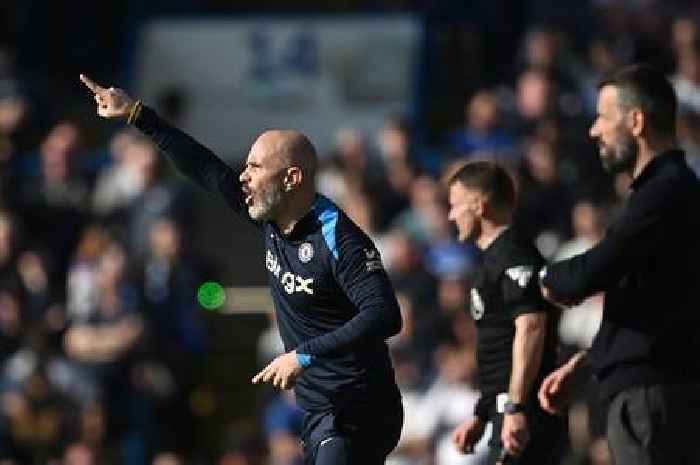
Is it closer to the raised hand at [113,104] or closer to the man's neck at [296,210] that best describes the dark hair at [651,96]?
the man's neck at [296,210]

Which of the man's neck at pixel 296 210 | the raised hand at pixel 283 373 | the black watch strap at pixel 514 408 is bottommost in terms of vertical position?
the black watch strap at pixel 514 408

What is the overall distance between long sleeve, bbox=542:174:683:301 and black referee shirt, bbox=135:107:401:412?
0.75 m

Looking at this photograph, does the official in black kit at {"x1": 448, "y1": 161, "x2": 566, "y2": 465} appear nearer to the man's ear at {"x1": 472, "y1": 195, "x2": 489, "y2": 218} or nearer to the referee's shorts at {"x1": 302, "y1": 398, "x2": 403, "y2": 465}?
the man's ear at {"x1": 472, "y1": 195, "x2": 489, "y2": 218}

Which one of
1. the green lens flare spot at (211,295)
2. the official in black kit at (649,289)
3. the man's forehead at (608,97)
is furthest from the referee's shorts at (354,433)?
the green lens flare spot at (211,295)

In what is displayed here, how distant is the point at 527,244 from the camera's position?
363 inches

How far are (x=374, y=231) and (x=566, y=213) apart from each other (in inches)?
60.9

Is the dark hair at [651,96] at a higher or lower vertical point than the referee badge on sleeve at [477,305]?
higher

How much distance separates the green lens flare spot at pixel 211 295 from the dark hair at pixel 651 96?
7501mm

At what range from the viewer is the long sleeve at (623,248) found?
27.0 feet

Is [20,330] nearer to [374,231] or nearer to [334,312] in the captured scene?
[374,231]

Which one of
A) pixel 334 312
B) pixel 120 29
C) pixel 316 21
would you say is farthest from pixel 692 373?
pixel 120 29

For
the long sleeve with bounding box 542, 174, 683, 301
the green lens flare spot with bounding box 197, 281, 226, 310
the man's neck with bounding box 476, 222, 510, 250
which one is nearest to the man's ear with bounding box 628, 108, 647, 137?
the long sleeve with bounding box 542, 174, 683, 301

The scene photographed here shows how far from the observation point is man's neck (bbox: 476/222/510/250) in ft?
30.4

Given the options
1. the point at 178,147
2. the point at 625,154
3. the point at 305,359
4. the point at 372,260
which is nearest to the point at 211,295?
the point at 178,147
